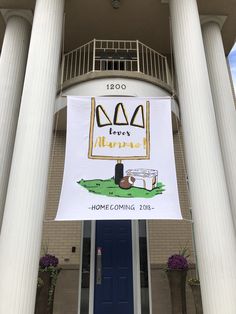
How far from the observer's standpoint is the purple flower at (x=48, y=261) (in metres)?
6.23

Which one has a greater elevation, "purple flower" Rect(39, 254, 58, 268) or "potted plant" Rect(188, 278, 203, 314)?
"purple flower" Rect(39, 254, 58, 268)

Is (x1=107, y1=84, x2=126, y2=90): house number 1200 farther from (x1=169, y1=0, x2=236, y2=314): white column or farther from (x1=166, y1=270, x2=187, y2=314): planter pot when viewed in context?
(x1=166, y1=270, x2=187, y2=314): planter pot

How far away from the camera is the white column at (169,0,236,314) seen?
14.5ft

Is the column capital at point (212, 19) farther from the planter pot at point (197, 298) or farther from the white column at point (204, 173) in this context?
the planter pot at point (197, 298)

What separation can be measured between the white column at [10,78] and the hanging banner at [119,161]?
1.67 meters

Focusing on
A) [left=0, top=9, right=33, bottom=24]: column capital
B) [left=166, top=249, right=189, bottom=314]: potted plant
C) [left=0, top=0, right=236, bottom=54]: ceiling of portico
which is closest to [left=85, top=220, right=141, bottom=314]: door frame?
[left=166, top=249, right=189, bottom=314]: potted plant

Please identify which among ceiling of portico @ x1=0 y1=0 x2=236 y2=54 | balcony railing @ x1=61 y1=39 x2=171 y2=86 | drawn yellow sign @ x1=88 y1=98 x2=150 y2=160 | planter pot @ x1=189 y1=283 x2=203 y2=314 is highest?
ceiling of portico @ x1=0 y1=0 x2=236 y2=54

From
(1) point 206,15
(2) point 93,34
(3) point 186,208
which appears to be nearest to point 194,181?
(3) point 186,208

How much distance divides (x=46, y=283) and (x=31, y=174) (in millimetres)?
2452

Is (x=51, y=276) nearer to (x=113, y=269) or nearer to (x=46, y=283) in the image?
(x=46, y=283)

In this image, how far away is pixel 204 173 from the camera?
503cm

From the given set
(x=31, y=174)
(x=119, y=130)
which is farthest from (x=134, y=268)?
(x=31, y=174)

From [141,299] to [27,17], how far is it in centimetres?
680

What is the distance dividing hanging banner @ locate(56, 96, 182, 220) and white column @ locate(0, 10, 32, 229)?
5.48 ft
